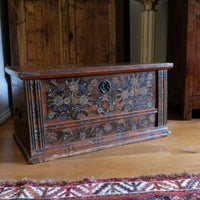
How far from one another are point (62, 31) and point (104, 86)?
1.01 m

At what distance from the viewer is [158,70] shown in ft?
5.35

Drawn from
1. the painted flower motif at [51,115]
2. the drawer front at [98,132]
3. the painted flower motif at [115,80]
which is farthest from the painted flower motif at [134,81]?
the painted flower motif at [51,115]

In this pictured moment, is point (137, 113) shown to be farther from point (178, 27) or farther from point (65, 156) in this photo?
point (178, 27)

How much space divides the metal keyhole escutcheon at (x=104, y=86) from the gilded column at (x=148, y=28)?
94 centimetres

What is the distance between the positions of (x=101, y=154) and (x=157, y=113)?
20.0 inches

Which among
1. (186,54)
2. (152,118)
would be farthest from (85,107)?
(186,54)

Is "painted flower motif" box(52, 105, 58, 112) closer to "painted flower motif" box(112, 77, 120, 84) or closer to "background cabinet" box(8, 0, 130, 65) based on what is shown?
"painted flower motif" box(112, 77, 120, 84)

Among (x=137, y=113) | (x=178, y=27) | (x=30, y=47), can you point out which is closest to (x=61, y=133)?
(x=137, y=113)

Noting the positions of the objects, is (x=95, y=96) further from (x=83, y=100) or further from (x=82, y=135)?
(x=82, y=135)

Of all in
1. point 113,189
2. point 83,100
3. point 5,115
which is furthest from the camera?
point 5,115

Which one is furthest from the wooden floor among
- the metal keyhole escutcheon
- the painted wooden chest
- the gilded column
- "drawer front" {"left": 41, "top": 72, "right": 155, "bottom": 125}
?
the gilded column

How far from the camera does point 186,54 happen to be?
200cm

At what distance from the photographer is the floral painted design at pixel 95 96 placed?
1.36 metres

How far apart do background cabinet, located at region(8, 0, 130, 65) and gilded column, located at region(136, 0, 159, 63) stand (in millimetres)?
272
